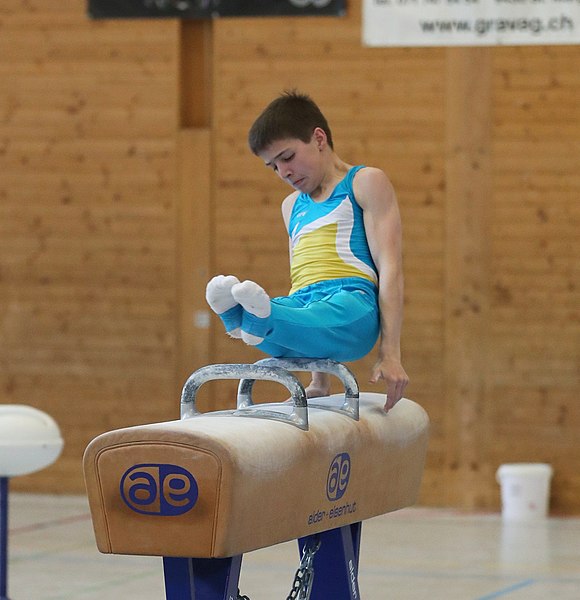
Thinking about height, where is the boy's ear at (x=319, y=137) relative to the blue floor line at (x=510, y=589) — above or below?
above

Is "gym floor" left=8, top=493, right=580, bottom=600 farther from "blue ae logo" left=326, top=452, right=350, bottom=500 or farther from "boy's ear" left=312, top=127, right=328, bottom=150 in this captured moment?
"boy's ear" left=312, top=127, right=328, bottom=150

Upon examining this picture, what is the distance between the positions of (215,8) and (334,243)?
565cm

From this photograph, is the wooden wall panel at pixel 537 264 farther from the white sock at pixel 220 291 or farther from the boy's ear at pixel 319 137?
the white sock at pixel 220 291

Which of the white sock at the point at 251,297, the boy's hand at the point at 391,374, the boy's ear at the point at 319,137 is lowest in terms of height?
the boy's hand at the point at 391,374

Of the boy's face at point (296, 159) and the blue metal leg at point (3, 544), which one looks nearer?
the boy's face at point (296, 159)

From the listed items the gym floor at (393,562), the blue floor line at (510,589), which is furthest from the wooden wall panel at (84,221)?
the blue floor line at (510,589)

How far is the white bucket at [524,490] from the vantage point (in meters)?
8.88

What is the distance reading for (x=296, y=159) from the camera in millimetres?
4293

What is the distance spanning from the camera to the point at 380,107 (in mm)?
9453

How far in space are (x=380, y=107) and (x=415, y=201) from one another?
795mm

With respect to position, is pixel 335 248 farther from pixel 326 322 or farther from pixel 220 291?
pixel 220 291

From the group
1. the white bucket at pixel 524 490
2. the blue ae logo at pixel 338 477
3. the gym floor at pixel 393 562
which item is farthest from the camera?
the white bucket at pixel 524 490

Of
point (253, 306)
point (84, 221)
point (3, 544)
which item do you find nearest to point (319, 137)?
point (253, 306)

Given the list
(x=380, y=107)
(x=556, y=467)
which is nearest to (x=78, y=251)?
(x=380, y=107)
